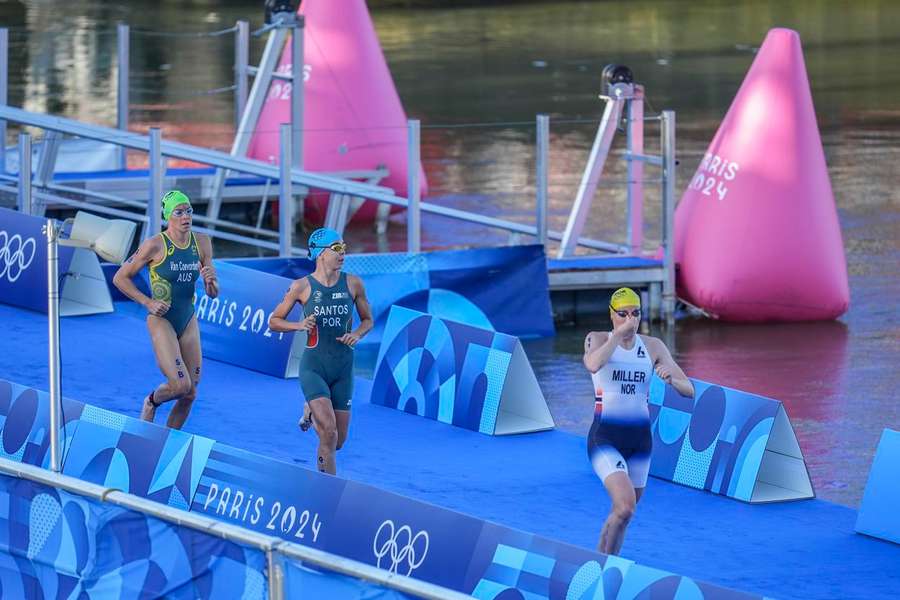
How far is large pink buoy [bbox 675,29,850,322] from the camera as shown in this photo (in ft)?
53.7

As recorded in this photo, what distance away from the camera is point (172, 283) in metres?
10.6

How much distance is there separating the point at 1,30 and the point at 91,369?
278 inches

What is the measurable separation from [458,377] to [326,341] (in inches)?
99.1

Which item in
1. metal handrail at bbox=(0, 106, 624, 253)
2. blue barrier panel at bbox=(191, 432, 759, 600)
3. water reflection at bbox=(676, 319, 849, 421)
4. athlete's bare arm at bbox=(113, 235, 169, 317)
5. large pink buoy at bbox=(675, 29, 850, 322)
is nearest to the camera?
blue barrier panel at bbox=(191, 432, 759, 600)

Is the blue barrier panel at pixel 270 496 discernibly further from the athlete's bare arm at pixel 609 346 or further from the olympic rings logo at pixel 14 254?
the olympic rings logo at pixel 14 254

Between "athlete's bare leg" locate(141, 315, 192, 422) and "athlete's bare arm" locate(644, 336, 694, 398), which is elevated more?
"athlete's bare arm" locate(644, 336, 694, 398)

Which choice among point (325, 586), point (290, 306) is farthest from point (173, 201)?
point (325, 586)

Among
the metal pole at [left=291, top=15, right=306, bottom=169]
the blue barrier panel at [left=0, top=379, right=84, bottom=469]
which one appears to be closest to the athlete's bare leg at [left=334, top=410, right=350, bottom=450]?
the blue barrier panel at [left=0, top=379, right=84, bottom=469]

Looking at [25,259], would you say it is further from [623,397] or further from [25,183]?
[623,397]

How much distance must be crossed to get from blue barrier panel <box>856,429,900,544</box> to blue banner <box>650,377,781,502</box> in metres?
0.85

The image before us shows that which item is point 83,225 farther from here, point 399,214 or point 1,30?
point 399,214

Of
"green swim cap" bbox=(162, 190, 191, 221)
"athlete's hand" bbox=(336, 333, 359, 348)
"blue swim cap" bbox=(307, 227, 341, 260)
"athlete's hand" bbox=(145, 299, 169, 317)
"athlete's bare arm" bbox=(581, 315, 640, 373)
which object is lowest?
"athlete's hand" bbox=(145, 299, 169, 317)

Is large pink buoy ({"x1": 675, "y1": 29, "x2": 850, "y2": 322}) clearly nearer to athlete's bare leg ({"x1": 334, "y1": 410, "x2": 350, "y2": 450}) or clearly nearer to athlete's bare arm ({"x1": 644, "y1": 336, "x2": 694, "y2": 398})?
athlete's bare leg ({"x1": 334, "y1": 410, "x2": 350, "y2": 450})

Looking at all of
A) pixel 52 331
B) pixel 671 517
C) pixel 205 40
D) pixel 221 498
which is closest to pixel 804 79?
pixel 671 517
